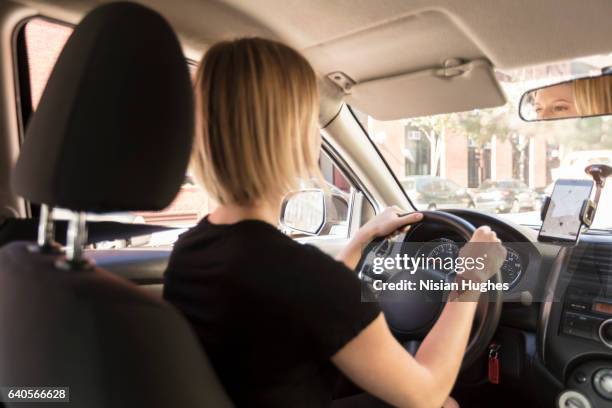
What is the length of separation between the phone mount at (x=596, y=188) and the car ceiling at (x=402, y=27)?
478 millimetres

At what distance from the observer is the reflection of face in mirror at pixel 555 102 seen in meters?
2.22

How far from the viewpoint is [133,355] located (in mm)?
908

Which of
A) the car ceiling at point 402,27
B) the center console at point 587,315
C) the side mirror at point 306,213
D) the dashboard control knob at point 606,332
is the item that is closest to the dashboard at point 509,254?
the center console at point 587,315

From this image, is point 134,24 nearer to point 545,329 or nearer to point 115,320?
point 115,320

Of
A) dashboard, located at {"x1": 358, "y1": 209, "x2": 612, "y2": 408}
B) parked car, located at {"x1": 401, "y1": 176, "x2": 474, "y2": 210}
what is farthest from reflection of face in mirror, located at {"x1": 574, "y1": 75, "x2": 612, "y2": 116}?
parked car, located at {"x1": 401, "y1": 176, "x2": 474, "y2": 210}

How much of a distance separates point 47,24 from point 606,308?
95.6 inches

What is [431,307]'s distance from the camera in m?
2.02

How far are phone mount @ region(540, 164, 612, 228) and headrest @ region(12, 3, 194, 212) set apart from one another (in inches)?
66.5

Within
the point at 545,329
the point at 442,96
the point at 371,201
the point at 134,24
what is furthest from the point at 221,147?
the point at 371,201

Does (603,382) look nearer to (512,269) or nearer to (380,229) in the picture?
(512,269)

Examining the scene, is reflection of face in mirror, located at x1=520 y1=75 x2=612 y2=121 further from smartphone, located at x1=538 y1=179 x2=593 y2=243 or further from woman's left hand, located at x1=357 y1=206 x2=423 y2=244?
woman's left hand, located at x1=357 y1=206 x2=423 y2=244

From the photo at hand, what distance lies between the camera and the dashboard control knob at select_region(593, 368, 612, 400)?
6.22 ft

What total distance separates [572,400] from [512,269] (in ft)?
1.85

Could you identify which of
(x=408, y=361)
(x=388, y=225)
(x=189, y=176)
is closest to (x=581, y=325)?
(x=388, y=225)
